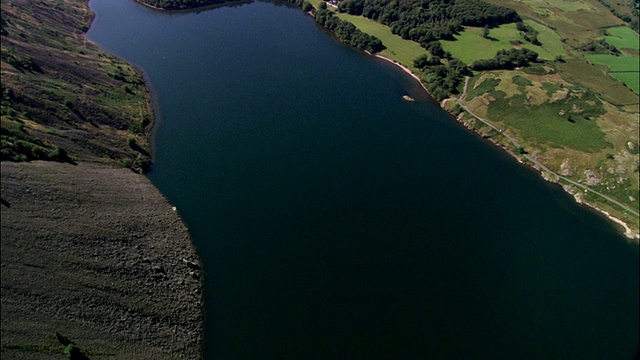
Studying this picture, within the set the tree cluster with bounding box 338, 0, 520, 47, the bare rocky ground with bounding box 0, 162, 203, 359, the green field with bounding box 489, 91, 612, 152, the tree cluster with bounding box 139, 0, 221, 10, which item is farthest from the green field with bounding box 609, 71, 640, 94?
the tree cluster with bounding box 139, 0, 221, 10

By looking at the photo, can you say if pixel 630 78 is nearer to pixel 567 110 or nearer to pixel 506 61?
pixel 567 110

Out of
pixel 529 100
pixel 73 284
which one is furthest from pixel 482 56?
pixel 73 284

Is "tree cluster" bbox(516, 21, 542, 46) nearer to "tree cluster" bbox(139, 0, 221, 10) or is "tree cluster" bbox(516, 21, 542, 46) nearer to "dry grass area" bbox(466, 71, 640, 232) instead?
"dry grass area" bbox(466, 71, 640, 232)

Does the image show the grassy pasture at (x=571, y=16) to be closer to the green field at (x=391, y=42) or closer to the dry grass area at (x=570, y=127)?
the dry grass area at (x=570, y=127)

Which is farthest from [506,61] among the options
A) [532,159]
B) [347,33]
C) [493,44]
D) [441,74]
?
[347,33]

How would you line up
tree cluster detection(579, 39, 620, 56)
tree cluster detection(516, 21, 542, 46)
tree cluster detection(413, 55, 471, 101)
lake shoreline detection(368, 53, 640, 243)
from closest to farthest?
lake shoreline detection(368, 53, 640, 243) → tree cluster detection(413, 55, 471, 101) → tree cluster detection(579, 39, 620, 56) → tree cluster detection(516, 21, 542, 46)

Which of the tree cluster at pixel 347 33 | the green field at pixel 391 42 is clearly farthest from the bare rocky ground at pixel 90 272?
the tree cluster at pixel 347 33

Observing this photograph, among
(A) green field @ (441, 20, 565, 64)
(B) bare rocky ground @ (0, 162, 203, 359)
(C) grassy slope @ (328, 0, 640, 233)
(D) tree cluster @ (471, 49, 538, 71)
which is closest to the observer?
(B) bare rocky ground @ (0, 162, 203, 359)
